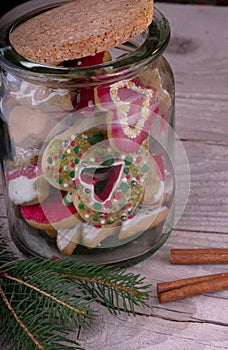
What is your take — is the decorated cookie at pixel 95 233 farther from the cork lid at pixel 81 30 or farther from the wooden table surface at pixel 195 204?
the cork lid at pixel 81 30

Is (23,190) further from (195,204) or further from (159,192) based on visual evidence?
(195,204)

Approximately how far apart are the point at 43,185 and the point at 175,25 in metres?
0.73

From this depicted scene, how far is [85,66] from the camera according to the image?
0.90 m

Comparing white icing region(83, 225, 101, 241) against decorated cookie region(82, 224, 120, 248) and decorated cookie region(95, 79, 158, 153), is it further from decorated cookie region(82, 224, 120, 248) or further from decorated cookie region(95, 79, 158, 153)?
decorated cookie region(95, 79, 158, 153)

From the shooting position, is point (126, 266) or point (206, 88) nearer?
point (126, 266)

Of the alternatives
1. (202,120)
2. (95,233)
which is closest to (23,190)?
(95,233)

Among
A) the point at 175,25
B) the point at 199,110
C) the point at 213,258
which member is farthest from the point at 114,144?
the point at 175,25

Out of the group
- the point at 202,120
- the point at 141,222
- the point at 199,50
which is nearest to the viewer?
the point at 141,222

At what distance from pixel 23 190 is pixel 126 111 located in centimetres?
18

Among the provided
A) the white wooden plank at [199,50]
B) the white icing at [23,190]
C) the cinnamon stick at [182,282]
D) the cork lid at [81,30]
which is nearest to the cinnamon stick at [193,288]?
the cinnamon stick at [182,282]

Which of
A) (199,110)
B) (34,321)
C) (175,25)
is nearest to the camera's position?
(34,321)

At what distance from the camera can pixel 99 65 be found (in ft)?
2.89

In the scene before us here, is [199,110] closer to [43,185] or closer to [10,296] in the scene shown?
[43,185]

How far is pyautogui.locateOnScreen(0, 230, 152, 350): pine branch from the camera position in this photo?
855mm
